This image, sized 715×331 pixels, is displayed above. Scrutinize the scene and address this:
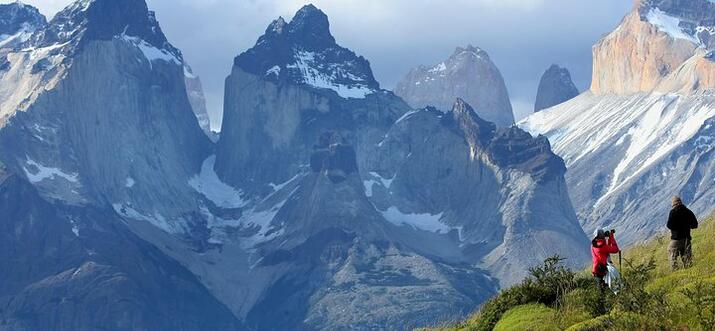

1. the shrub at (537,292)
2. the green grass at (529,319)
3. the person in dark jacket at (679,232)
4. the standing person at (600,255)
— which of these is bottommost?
the green grass at (529,319)

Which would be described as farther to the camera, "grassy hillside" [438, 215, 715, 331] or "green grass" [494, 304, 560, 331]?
"green grass" [494, 304, 560, 331]

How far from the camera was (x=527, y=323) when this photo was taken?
37750 mm

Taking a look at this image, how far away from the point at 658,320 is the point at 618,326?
85 centimetres

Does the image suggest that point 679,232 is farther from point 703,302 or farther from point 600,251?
point 703,302

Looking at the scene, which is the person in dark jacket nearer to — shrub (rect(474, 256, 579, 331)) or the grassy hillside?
the grassy hillside

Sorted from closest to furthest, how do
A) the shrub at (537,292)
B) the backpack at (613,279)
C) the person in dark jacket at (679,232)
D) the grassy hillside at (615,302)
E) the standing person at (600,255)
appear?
the grassy hillside at (615,302) → the backpack at (613,279) → the standing person at (600,255) → the shrub at (537,292) → the person in dark jacket at (679,232)

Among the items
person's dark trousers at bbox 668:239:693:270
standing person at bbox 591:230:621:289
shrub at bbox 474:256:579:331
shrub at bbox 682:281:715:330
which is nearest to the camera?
shrub at bbox 682:281:715:330

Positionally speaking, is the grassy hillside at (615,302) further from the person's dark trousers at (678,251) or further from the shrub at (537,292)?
the person's dark trousers at (678,251)

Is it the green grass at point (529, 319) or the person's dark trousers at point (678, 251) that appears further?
the person's dark trousers at point (678, 251)

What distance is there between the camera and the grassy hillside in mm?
32750

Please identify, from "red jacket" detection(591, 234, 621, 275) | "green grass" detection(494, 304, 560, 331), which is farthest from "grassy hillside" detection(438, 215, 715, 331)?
"red jacket" detection(591, 234, 621, 275)

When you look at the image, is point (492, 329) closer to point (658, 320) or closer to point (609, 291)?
point (609, 291)

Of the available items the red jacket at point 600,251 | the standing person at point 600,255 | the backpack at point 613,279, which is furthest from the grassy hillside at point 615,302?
the red jacket at point 600,251

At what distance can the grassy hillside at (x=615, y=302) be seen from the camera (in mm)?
32750
